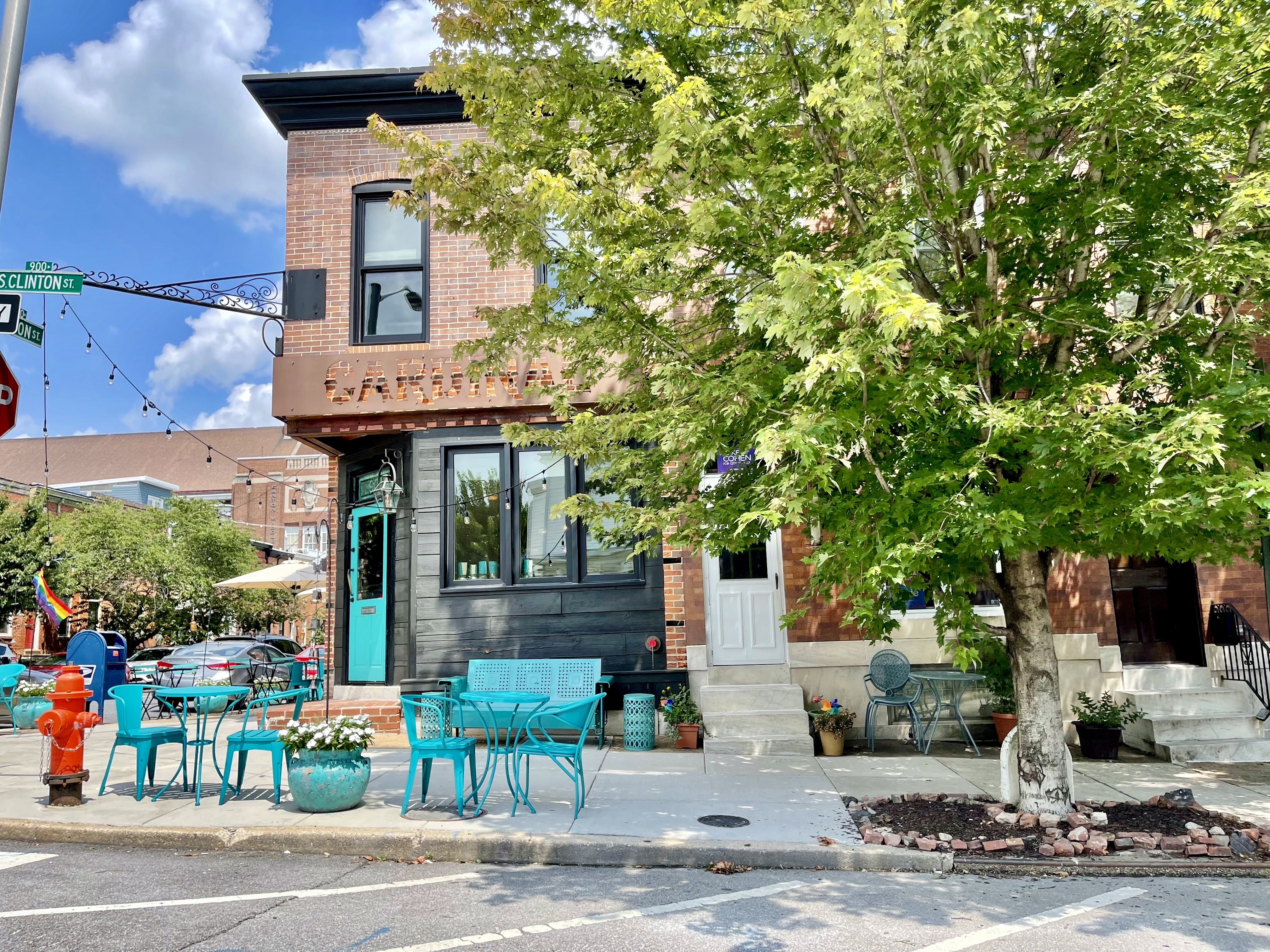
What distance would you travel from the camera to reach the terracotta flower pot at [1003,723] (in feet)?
34.2

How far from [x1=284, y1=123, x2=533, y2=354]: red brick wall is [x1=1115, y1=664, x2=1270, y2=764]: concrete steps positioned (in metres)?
9.24

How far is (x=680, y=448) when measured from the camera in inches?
259

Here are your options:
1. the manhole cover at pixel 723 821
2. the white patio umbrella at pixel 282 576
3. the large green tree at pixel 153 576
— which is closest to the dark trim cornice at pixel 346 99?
the white patio umbrella at pixel 282 576

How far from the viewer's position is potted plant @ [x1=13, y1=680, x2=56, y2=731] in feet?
41.7

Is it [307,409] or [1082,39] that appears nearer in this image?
[1082,39]

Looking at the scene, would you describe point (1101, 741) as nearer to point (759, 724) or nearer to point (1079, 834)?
point (759, 724)

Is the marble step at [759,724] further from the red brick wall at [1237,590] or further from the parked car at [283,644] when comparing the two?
the parked car at [283,644]

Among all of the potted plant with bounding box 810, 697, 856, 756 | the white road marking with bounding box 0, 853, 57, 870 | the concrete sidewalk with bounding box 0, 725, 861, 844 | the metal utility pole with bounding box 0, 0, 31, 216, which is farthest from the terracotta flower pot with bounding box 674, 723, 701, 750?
the metal utility pole with bounding box 0, 0, 31, 216

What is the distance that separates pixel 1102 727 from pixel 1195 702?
5.45 ft

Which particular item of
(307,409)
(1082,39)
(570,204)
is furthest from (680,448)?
(307,409)

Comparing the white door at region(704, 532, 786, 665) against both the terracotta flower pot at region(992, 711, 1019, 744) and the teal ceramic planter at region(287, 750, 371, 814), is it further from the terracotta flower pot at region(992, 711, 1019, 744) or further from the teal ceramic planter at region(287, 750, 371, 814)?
the teal ceramic planter at region(287, 750, 371, 814)

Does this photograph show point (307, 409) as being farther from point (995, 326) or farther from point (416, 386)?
point (995, 326)

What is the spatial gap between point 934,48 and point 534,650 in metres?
8.30

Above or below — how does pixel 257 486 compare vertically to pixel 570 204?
above
